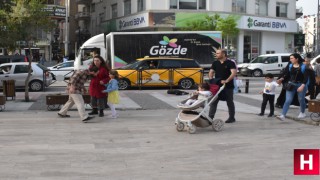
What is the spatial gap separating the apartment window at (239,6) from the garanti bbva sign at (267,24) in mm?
885

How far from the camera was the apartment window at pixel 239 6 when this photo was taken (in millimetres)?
46588

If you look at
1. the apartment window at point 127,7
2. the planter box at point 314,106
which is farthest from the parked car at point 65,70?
the apartment window at point 127,7

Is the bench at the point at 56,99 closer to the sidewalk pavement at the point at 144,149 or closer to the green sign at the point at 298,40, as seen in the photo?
the sidewalk pavement at the point at 144,149

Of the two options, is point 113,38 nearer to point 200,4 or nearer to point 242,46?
point 200,4

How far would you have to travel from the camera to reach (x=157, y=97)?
60.4ft

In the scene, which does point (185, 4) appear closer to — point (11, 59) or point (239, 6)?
point (239, 6)

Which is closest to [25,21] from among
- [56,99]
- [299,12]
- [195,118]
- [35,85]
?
[56,99]

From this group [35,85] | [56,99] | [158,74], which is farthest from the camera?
[158,74]

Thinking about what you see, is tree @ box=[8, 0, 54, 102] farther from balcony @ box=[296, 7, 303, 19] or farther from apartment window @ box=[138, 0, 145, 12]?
balcony @ box=[296, 7, 303, 19]

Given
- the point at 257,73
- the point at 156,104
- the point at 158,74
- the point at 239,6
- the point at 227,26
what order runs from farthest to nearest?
the point at 239,6 < the point at 227,26 < the point at 257,73 < the point at 158,74 < the point at 156,104

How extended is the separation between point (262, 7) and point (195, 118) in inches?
1635

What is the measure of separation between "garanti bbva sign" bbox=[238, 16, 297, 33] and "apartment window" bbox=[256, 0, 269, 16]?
0.89 metres

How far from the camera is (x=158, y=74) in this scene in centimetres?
2288

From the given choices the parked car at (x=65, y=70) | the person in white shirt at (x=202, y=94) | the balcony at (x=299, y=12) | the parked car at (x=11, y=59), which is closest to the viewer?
the person in white shirt at (x=202, y=94)
